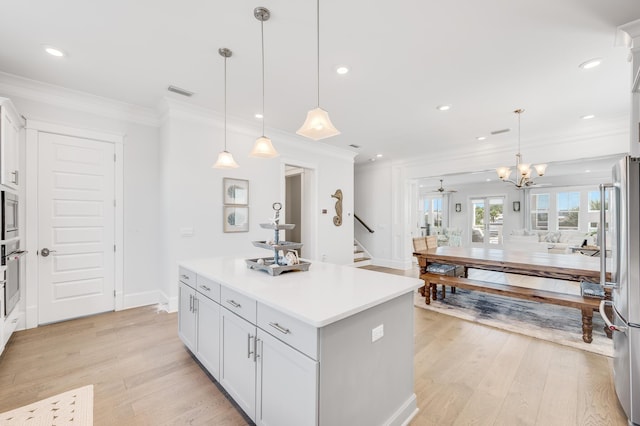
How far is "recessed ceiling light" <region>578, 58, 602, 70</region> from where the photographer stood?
8.68 feet

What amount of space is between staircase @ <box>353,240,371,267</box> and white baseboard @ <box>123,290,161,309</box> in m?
4.26

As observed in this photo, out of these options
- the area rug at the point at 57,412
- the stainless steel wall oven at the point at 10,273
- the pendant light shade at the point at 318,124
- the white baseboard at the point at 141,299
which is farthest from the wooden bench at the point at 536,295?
the stainless steel wall oven at the point at 10,273

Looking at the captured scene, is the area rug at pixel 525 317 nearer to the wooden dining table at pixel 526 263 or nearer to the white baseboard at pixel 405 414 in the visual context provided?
the wooden dining table at pixel 526 263

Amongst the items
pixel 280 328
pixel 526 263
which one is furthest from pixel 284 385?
pixel 526 263

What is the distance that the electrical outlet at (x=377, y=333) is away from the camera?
1.54m

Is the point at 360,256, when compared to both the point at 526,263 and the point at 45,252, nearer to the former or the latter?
the point at 526,263

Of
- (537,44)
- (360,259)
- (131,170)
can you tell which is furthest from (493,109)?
(131,170)

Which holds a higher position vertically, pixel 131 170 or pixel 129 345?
pixel 131 170

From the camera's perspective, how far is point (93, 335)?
304cm

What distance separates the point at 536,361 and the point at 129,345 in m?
3.87

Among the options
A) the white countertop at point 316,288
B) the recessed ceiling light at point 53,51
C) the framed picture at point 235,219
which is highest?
the recessed ceiling light at point 53,51

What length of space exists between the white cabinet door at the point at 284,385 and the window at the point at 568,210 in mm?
A: 11320

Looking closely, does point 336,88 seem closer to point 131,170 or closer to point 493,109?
point 493,109

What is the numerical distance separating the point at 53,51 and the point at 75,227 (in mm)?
1986
